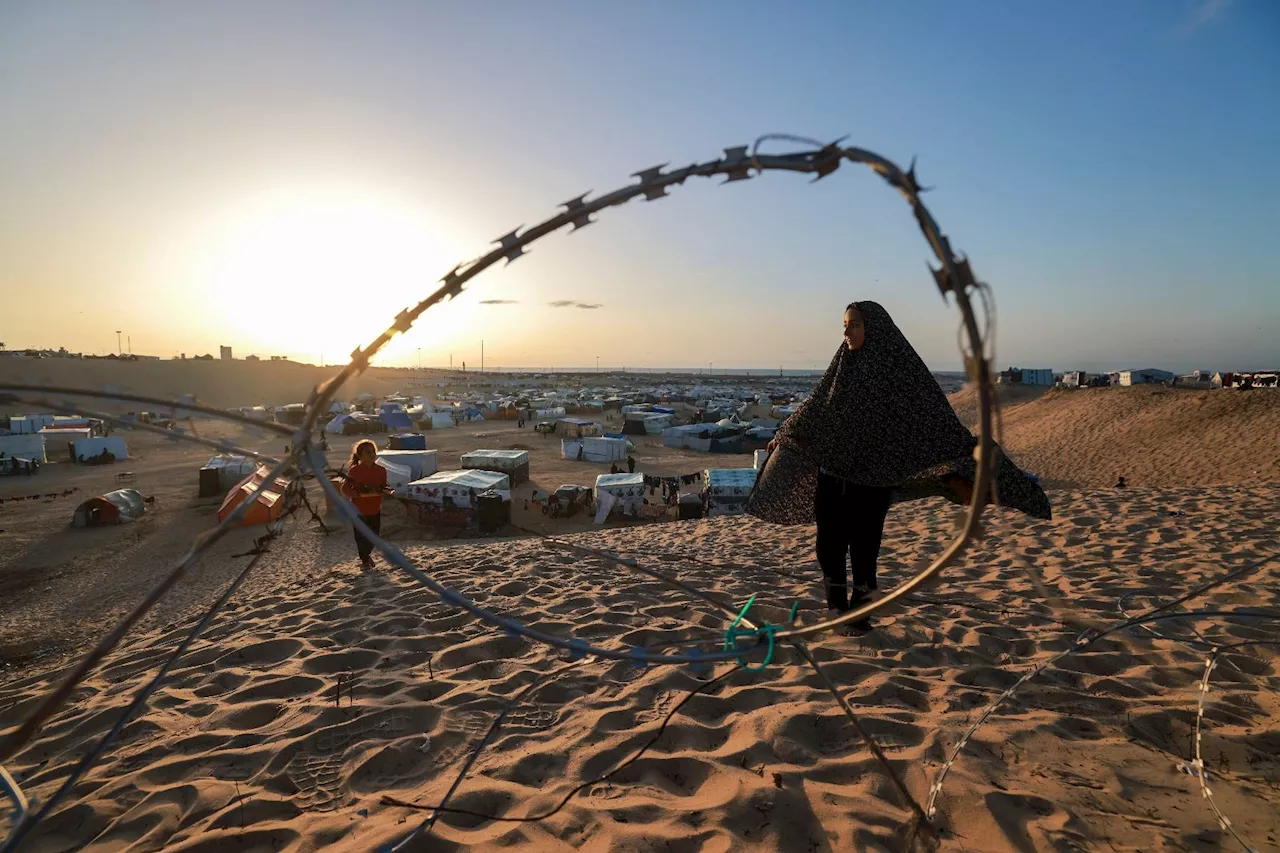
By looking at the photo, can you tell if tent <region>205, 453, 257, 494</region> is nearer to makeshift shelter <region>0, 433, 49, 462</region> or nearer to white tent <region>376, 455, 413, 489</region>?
white tent <region>376, 455, 413, 489</region>

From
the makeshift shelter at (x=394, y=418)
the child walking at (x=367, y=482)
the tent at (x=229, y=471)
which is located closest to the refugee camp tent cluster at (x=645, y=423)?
the makeshift shelter at (x=394, y=418)

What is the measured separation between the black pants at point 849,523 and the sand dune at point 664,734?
54cm

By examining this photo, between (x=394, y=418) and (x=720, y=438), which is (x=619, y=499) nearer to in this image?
(x=720, y=438)

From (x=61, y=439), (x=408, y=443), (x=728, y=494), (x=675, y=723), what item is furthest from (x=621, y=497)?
(x=61, y=439)

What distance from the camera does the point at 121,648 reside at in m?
5.21

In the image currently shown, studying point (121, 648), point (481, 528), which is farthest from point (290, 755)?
point (481, 528)

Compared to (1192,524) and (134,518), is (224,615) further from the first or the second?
(134,518)

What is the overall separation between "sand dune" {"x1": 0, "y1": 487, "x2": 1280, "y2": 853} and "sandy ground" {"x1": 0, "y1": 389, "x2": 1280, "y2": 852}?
0.05 feet

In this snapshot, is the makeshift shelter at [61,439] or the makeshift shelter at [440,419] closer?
the makeshift shelter at [61,439]

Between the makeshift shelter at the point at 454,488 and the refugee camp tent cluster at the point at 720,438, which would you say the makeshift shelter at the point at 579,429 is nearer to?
the refugee camp tent cluster at the point at 720,438

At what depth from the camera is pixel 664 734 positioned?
287cm

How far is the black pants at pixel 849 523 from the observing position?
3688 millimetres

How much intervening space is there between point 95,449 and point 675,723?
32620 mm

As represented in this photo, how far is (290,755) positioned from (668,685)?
198cm
